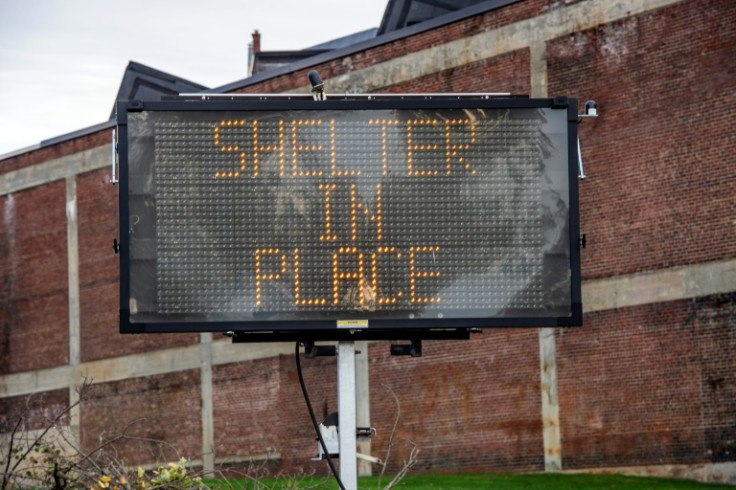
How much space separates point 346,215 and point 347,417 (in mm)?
1433

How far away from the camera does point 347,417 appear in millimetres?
9195

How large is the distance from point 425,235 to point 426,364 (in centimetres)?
1556

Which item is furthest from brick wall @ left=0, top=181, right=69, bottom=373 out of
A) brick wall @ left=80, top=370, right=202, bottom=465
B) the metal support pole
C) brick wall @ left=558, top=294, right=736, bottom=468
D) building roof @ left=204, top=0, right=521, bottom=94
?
the metal support pole

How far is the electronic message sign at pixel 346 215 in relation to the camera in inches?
345

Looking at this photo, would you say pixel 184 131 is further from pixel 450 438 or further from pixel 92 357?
pixel 92 357

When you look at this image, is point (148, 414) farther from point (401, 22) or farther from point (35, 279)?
point (401, 22)

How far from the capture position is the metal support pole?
30.0 ft

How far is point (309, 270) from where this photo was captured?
346 inches

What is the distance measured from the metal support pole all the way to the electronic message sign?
0.41 meters

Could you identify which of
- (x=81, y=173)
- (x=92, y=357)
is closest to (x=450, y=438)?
(x=92, y=357)

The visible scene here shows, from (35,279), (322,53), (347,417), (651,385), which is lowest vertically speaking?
(651,385)

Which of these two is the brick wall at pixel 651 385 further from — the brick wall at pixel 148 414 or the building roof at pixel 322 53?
the brick wall at pixel 148 414

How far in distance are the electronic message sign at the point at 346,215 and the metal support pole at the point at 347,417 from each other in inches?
16.1

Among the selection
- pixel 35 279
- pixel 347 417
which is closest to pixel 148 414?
pixel 35 279
